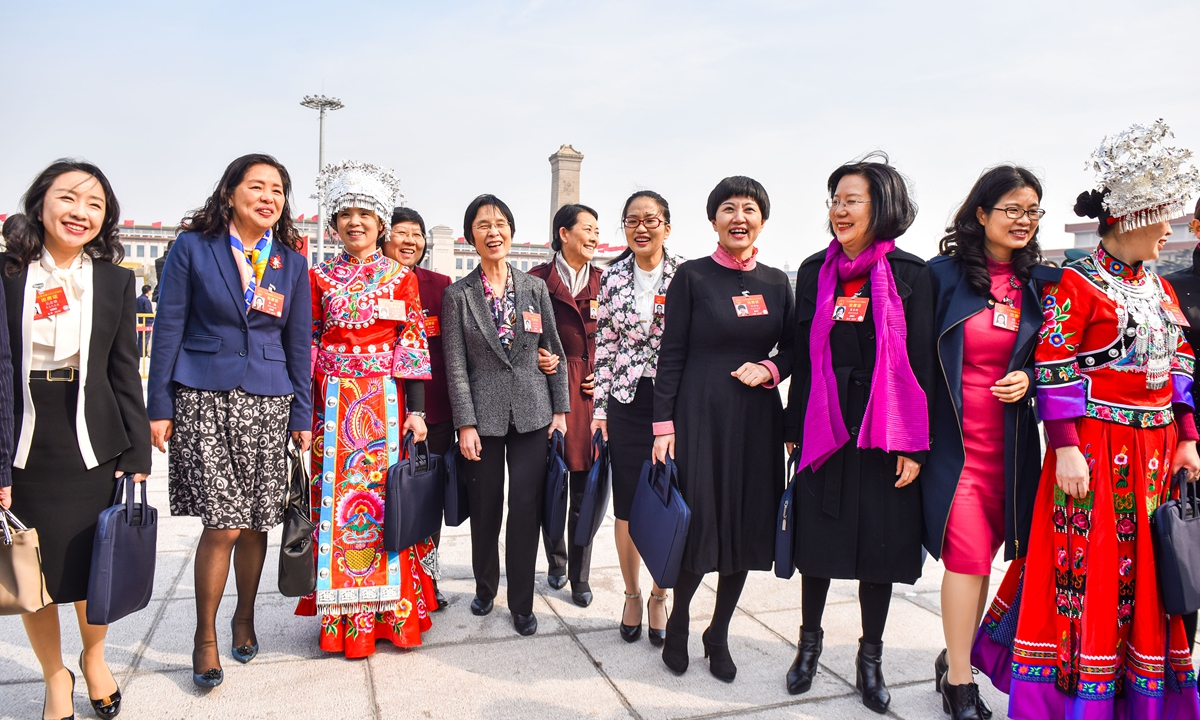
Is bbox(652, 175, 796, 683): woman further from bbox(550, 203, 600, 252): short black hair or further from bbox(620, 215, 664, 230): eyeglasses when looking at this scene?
bbox(550, 203, 600, 252): short black hair

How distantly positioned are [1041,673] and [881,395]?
102 cm

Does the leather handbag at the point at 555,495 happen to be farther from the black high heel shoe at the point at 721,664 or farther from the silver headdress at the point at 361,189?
the silver headdress at the point at 361,189

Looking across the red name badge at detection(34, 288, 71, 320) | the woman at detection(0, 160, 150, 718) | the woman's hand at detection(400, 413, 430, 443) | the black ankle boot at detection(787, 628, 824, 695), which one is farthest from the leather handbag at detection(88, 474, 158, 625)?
the black ankle boot at detection(787, 628, 824, 695)

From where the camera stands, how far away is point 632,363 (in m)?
3.41

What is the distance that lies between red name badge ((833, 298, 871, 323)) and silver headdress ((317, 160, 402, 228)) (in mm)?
1873

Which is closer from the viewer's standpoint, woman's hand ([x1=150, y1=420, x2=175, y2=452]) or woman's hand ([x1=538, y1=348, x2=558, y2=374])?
woman's hand ([x1=150, y1=420, x2=175, y2=452])

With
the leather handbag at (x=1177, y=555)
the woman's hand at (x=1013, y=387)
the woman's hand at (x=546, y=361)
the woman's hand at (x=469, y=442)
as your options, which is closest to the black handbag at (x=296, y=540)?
the woman's hand at (x=469, y=442)

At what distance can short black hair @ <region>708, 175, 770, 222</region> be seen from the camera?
3.04 meters

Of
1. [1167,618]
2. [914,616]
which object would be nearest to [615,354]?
[914,616]

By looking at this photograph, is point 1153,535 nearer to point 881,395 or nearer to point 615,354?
point 881,395

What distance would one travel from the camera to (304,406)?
9.91 feet

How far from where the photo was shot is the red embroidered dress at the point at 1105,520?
243cm

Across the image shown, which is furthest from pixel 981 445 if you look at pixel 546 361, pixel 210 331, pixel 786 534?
pixel 210 331

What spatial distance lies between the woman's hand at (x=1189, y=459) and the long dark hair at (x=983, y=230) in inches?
28.5
